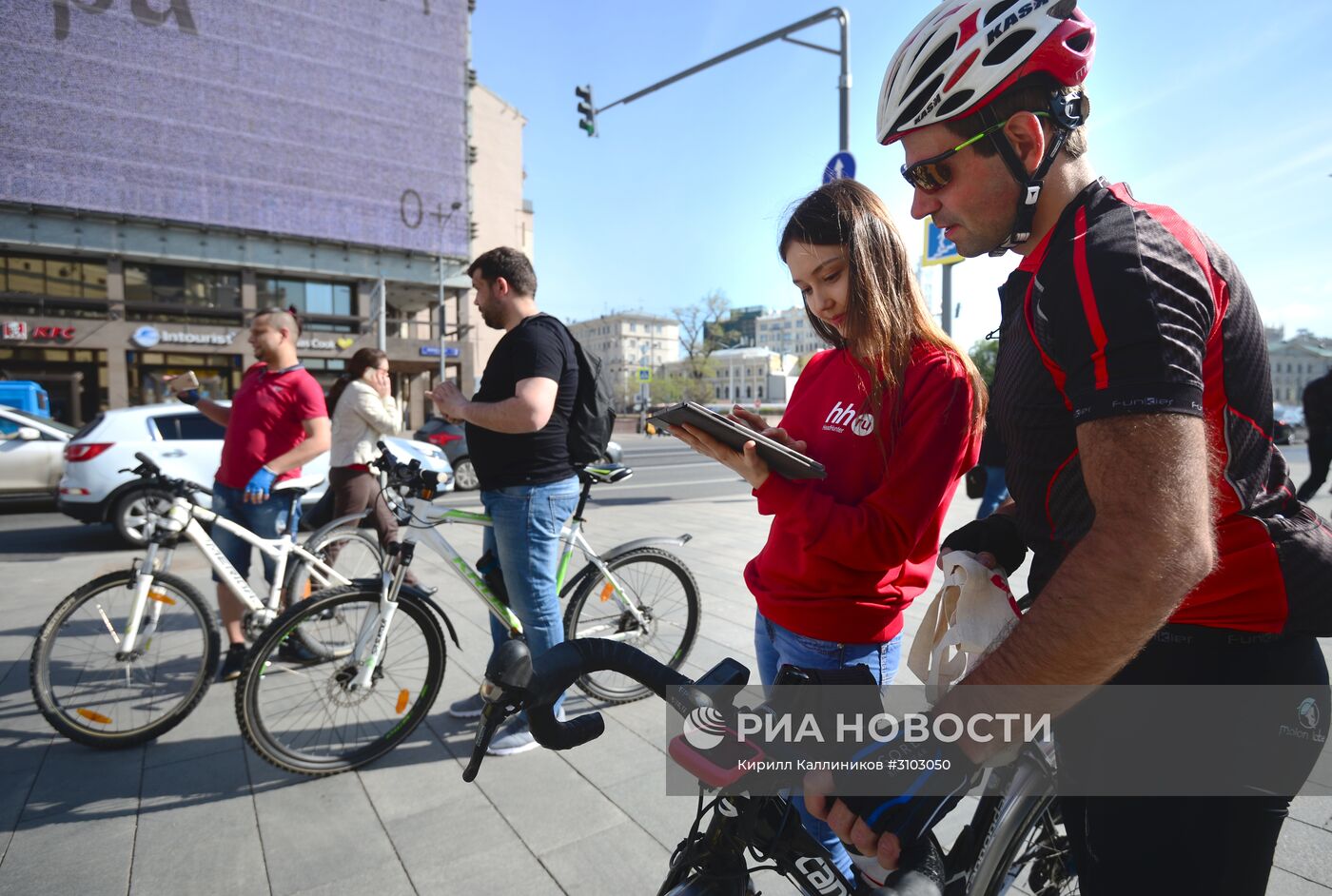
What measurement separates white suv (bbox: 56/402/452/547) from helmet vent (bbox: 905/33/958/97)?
7745 mm

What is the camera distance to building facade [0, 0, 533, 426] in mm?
29766

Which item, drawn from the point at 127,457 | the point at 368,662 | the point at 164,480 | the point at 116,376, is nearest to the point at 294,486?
the point at 164,480

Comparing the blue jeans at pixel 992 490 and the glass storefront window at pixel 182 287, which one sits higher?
the glass storefront window at pixel 182 287

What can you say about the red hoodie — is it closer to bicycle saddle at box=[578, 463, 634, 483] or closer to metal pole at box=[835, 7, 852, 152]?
bicycle saddle at box=[578, 463, 634, 483]

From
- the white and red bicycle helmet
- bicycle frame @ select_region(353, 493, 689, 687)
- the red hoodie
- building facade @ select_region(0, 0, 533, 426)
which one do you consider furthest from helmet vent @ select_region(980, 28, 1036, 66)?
building facade @ select_region(0, 0, 533, 426)

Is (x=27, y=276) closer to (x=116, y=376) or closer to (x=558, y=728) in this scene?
(x=116, y=376)

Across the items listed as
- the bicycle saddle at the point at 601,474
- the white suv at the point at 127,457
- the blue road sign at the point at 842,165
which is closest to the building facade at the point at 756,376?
the bicycle saddle at the point at 601,474

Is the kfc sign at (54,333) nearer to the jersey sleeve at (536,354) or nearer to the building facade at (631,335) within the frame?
the jersey sleeve at (536,354)

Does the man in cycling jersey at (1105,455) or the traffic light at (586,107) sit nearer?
the man in cycling jersey at (1105,455)

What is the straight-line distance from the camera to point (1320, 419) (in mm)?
6648

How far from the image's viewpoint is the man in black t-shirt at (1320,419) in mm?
6582

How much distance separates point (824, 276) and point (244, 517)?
3659 mm

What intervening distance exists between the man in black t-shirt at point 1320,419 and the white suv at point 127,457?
9.76 m

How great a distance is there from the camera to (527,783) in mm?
2986
